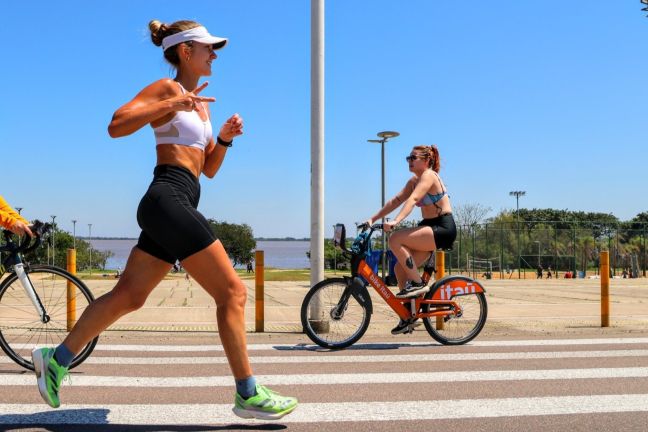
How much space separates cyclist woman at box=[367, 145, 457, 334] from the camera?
21.1 feet

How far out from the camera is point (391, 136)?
2528cm

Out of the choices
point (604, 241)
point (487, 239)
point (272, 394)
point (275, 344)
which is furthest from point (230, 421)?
point (604, 241)

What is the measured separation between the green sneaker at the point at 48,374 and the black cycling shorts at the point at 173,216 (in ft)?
2.50

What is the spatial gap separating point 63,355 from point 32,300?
1670 mm

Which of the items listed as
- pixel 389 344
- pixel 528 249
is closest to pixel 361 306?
pixel 389 344

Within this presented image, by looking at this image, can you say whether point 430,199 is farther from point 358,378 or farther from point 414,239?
point 358,378

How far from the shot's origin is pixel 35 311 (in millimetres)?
4844

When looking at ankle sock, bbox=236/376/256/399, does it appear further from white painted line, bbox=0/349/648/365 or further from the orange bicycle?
the orange bicycle

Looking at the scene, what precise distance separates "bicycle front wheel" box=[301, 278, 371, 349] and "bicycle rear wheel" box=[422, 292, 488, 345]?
25.7 inches

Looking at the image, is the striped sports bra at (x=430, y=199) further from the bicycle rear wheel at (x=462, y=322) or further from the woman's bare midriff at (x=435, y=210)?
the bicycle rear wheel at (x=462, y=322)

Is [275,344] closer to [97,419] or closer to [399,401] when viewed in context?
[399,401]

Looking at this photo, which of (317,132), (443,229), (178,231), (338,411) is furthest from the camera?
(317,132)

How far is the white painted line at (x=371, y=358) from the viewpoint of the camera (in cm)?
536

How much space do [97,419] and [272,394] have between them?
2.99 feet
